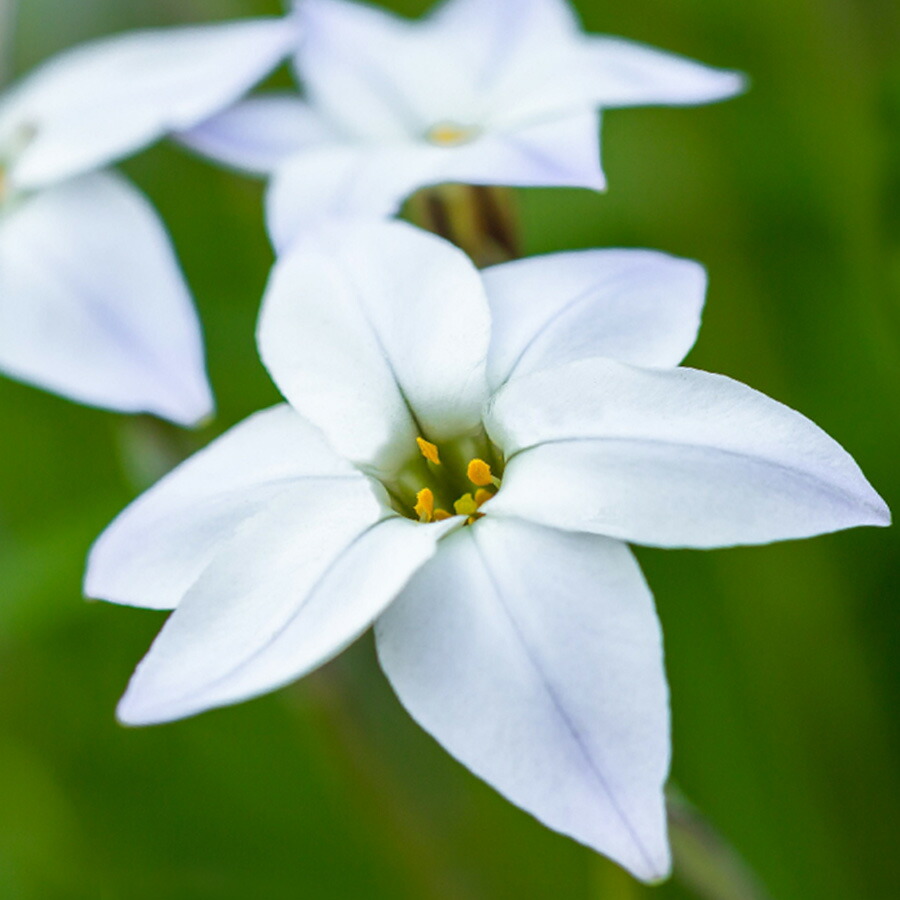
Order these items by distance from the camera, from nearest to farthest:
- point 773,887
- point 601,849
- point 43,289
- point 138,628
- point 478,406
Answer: point 601,849 → point 478,406 → point 43,289 → point 773,887 → point 138,628

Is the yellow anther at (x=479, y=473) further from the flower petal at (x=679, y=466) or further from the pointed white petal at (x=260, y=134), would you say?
the pointed white petal at (x=260, y=134)

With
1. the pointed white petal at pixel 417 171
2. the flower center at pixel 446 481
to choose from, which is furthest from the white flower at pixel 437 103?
the flower center at pixel 446 481

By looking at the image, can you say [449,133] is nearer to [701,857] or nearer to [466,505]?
[466,505]

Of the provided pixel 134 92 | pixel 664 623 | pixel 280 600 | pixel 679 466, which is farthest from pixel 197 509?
pixel 664 623

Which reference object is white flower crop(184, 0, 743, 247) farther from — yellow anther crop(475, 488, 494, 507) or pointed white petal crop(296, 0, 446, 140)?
yellow anther crop(475, 488, 494, 507)

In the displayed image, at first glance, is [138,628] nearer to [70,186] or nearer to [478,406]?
[70,186]

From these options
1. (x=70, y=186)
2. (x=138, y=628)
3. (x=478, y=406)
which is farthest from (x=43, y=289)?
(x=138, y=628)

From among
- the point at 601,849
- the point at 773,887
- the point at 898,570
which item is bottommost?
the point at 773,887
